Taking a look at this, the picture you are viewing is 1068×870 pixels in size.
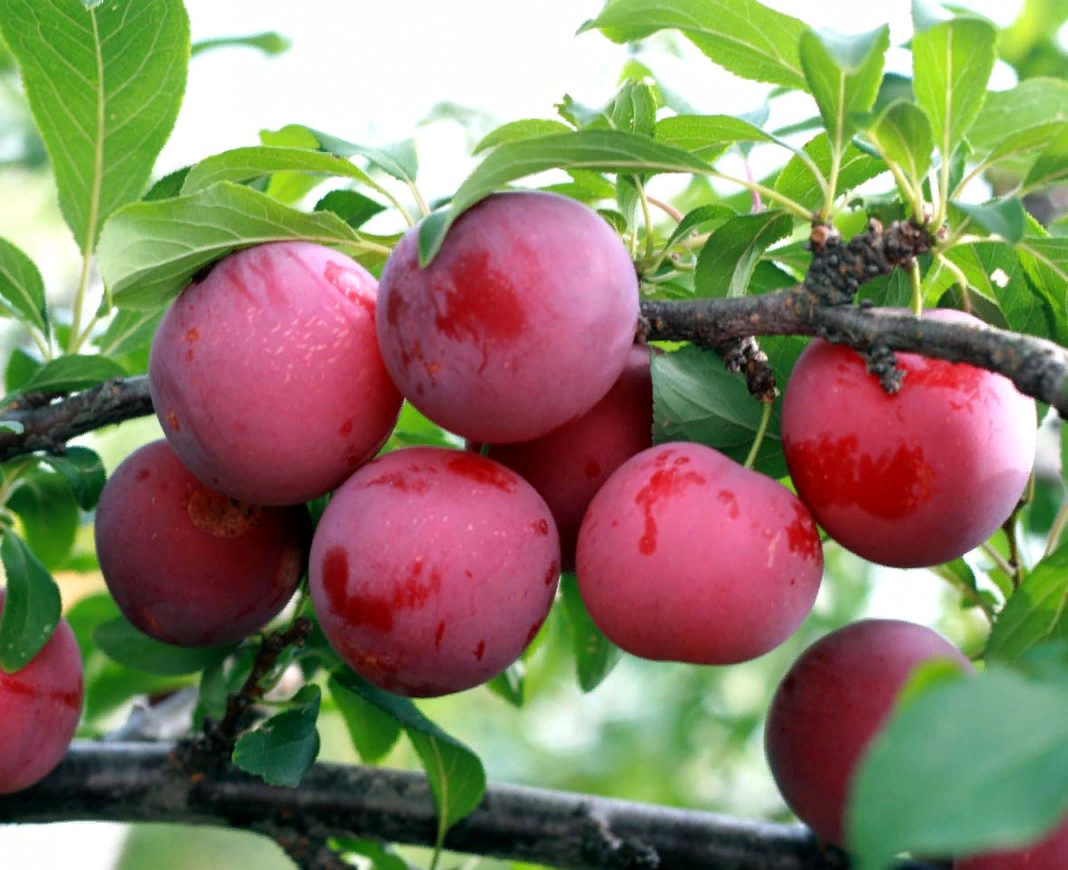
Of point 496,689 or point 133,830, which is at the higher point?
point 496,689

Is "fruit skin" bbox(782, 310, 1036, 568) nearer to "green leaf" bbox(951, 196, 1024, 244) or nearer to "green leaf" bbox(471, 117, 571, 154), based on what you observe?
"green leaf" bbox(951, 196, 1024, 244)

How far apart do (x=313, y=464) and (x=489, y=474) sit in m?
0.14

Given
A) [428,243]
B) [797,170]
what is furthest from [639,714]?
[428,243]

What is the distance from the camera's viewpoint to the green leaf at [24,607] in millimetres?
1116

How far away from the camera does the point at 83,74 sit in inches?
47.4

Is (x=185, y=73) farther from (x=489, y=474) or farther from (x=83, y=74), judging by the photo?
(x=489, y=474)

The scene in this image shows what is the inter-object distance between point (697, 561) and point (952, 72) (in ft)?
1.41

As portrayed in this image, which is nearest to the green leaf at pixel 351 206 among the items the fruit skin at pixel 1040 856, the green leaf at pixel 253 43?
the fruit skin at pixel 1040 856

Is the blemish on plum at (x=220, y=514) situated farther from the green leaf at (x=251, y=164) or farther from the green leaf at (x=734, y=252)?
the green leaf at (x=734, y=252)

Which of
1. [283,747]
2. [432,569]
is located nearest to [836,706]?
[432,569]

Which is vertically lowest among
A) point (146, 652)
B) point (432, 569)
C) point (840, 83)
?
point (146, 652)

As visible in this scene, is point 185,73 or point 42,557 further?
point 42,557

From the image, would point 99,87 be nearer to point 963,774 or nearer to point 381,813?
point 381,813

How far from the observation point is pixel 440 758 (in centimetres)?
125
